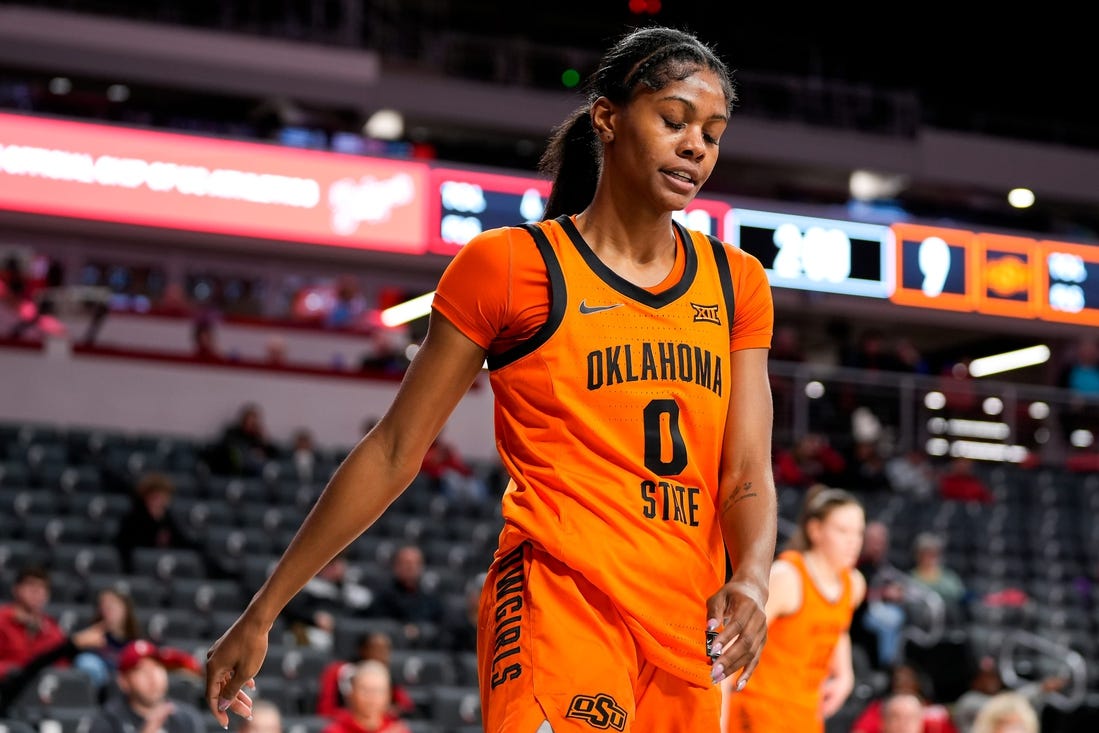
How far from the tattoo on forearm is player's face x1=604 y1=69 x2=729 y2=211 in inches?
18.7

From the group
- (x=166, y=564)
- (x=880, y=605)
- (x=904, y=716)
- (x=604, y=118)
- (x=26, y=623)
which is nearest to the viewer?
(x=604, y=118)

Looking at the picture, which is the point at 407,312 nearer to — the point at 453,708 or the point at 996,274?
the point at 996,274

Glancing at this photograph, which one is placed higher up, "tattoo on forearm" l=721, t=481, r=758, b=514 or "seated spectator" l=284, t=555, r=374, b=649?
"seated spectator" l=284, t=555, r=374, b=649

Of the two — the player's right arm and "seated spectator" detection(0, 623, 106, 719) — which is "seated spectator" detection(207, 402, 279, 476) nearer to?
"seated spectator" detection(0, 623, 106, 719)

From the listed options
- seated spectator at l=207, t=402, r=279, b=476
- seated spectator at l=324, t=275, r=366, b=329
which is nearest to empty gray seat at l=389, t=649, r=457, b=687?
seated spectator at l=207, t=402, r=279, b=476

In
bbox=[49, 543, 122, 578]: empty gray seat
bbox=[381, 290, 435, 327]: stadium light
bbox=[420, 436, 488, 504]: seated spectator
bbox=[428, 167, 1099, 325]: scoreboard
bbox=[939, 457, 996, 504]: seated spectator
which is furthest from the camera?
bbox=[381, 290, 435, 327]: stadium light

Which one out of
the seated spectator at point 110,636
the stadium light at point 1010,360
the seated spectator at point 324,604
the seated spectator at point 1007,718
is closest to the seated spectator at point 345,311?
the seated spectator at point 324,604

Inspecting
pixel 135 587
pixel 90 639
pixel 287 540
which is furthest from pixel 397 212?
pixel 90 639

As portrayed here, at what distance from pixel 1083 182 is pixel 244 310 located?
482 inches

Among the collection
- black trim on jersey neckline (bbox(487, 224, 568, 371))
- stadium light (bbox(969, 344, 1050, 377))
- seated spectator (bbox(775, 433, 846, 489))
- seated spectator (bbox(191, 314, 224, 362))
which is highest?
stadium light (bbox(969, 344, 1050, 377))

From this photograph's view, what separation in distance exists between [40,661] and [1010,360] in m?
18.6

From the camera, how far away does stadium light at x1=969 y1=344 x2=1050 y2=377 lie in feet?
76.4

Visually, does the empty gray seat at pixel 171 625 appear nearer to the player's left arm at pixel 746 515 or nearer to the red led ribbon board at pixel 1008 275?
the player's left arm at pixel 746 515

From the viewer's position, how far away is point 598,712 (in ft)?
7.79
